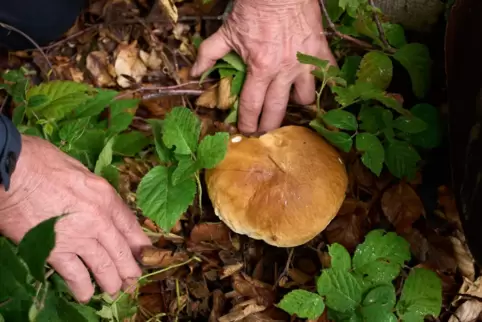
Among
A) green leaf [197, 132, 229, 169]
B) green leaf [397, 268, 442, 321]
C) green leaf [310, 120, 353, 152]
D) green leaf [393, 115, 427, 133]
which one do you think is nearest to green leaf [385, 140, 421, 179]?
green leaf [393, 115, 427, 133]

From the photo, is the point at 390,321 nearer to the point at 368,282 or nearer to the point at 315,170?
the point at 368,282

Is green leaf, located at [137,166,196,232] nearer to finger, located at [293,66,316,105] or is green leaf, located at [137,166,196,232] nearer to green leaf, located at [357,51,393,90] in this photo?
finger, located at [293,66,316,105]

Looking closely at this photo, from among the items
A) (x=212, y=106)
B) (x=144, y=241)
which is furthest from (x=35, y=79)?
(x=144, y=241)

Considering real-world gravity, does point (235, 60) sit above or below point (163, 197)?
above

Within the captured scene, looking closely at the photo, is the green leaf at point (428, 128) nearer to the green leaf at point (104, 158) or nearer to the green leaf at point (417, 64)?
the green leaf at point (417, 64)

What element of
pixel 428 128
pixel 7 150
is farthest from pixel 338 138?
pixel 7 150

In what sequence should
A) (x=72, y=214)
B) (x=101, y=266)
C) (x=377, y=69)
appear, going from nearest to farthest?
(x=72, y=214), (x=101, y=266), (x=377, y=69)

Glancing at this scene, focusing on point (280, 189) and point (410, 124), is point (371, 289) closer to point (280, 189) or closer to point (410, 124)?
point (280, 189)
